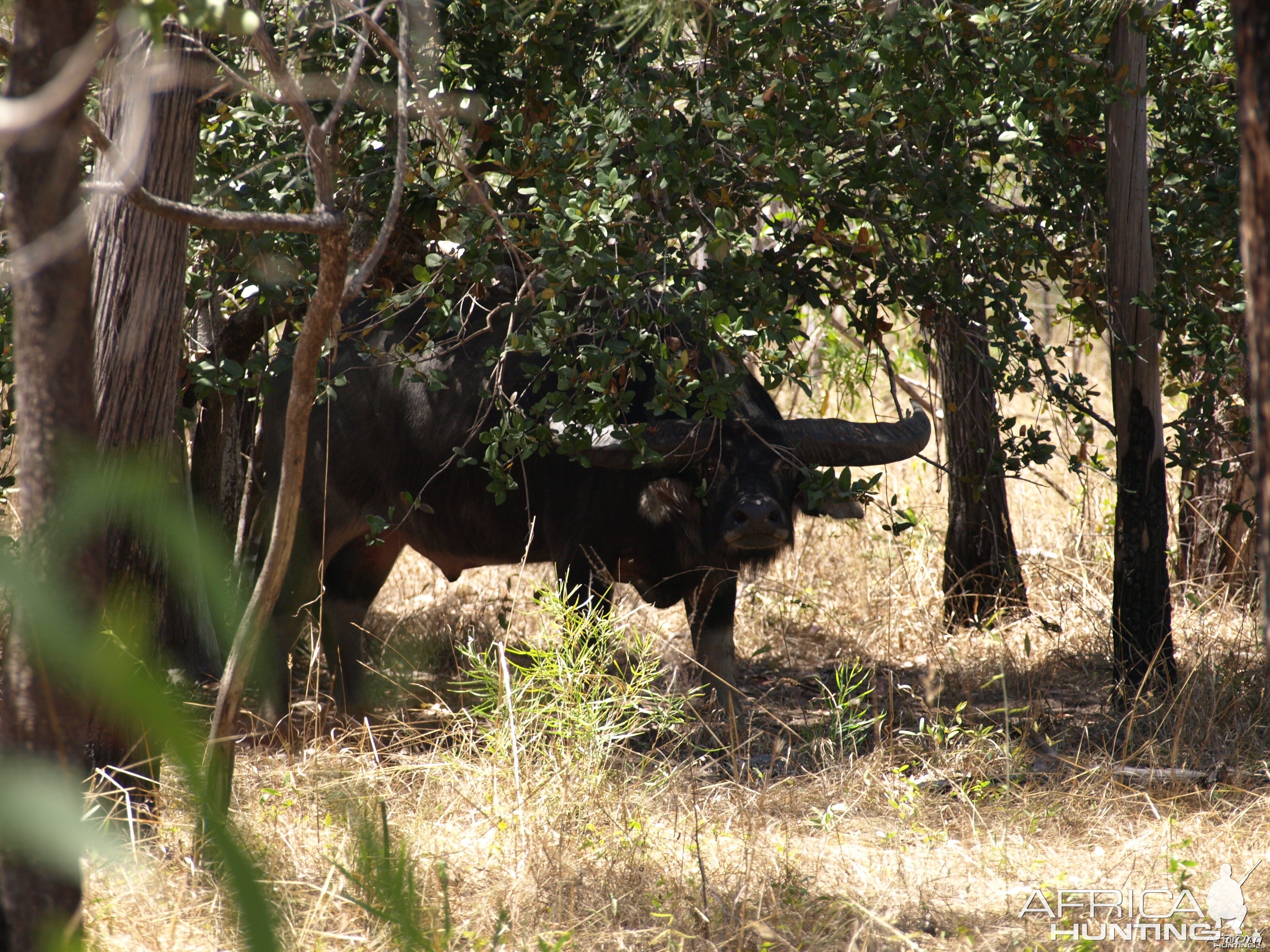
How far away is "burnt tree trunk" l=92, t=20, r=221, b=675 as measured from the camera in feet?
9.80

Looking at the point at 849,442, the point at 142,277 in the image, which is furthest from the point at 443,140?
the point at 849,442

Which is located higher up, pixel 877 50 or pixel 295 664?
pixel 877 50

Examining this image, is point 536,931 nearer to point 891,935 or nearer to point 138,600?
point 891,935

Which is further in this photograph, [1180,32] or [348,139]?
[1180,32]

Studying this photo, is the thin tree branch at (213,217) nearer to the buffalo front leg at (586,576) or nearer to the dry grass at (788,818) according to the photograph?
the dry grass at (788,818)

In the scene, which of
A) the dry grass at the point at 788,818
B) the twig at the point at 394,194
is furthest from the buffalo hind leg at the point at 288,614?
the twig at the point at 394,194

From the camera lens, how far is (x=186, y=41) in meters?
3.06

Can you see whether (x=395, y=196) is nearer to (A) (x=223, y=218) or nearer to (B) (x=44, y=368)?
(A) (x=223, y=218)

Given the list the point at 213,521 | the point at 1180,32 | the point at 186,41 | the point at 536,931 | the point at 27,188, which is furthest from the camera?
the point at 213,521

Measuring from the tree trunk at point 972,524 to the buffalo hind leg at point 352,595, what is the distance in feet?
9.36

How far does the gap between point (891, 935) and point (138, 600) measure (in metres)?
2.24

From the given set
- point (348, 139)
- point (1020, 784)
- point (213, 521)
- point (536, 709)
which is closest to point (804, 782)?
point (1020, 784)

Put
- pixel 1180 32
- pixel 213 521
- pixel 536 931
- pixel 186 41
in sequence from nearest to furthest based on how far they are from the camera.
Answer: pixel 536 931 → pixel 186 41 → pixel 1180 32 → pixel 213 521

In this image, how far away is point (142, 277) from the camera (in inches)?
120
